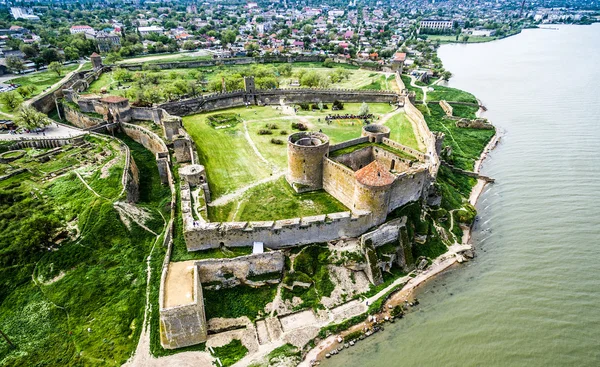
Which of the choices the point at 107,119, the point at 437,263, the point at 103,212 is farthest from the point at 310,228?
the point at 107,119

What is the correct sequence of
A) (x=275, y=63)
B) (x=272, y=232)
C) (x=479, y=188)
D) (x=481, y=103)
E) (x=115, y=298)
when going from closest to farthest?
(x=115, y=298) < (x=272, y=232) < (x=479, y=188) < (x=481, y=103) < (x=275, y=63)

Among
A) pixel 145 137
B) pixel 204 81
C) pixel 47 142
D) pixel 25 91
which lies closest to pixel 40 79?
pixel 25 91

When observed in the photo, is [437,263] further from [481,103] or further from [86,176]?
[481,103]

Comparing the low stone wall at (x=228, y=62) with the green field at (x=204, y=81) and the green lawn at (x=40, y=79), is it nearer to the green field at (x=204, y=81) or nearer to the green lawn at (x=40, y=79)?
the green field at (x=204, y=81)

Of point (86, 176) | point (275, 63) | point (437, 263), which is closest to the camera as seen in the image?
point (437, 263)

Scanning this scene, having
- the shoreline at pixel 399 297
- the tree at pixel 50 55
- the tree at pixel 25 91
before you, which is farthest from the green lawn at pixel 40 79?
the shoreline at pixel 399 297

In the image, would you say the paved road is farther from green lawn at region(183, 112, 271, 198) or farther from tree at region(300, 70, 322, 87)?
tree at region(300, 70, 322, 87)

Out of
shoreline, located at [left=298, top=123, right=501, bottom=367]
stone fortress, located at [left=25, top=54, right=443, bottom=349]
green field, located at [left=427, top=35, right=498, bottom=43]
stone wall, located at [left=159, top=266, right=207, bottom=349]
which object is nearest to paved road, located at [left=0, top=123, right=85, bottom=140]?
stone fortress, located at [left=25, top=54, right=443, bottom=349]
